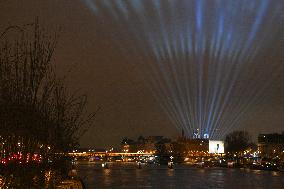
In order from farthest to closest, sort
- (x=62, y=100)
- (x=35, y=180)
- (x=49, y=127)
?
(x=62, y=100) < (x=49, y=127) < (x=35, y=180)

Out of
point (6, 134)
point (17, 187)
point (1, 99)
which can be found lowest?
point (17, 187)

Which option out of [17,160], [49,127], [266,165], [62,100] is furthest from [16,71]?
[266,165]

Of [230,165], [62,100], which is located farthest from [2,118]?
[230,165]

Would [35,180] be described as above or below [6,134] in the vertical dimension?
below

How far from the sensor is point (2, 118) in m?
16.3

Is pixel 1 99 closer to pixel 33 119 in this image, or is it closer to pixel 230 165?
pixel 33 119

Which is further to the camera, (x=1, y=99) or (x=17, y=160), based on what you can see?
(x=1, y=99)

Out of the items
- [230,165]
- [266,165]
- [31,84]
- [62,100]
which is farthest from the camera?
[230,165]

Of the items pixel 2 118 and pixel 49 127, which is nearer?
pixel 2 118

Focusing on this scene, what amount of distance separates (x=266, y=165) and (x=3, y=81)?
431 ft

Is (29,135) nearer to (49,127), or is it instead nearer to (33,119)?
(33,119)

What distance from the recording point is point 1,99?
16.5 meters

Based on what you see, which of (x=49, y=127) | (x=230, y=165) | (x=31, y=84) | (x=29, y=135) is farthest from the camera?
(x=230, y=165)

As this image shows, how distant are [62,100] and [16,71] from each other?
465 inches
